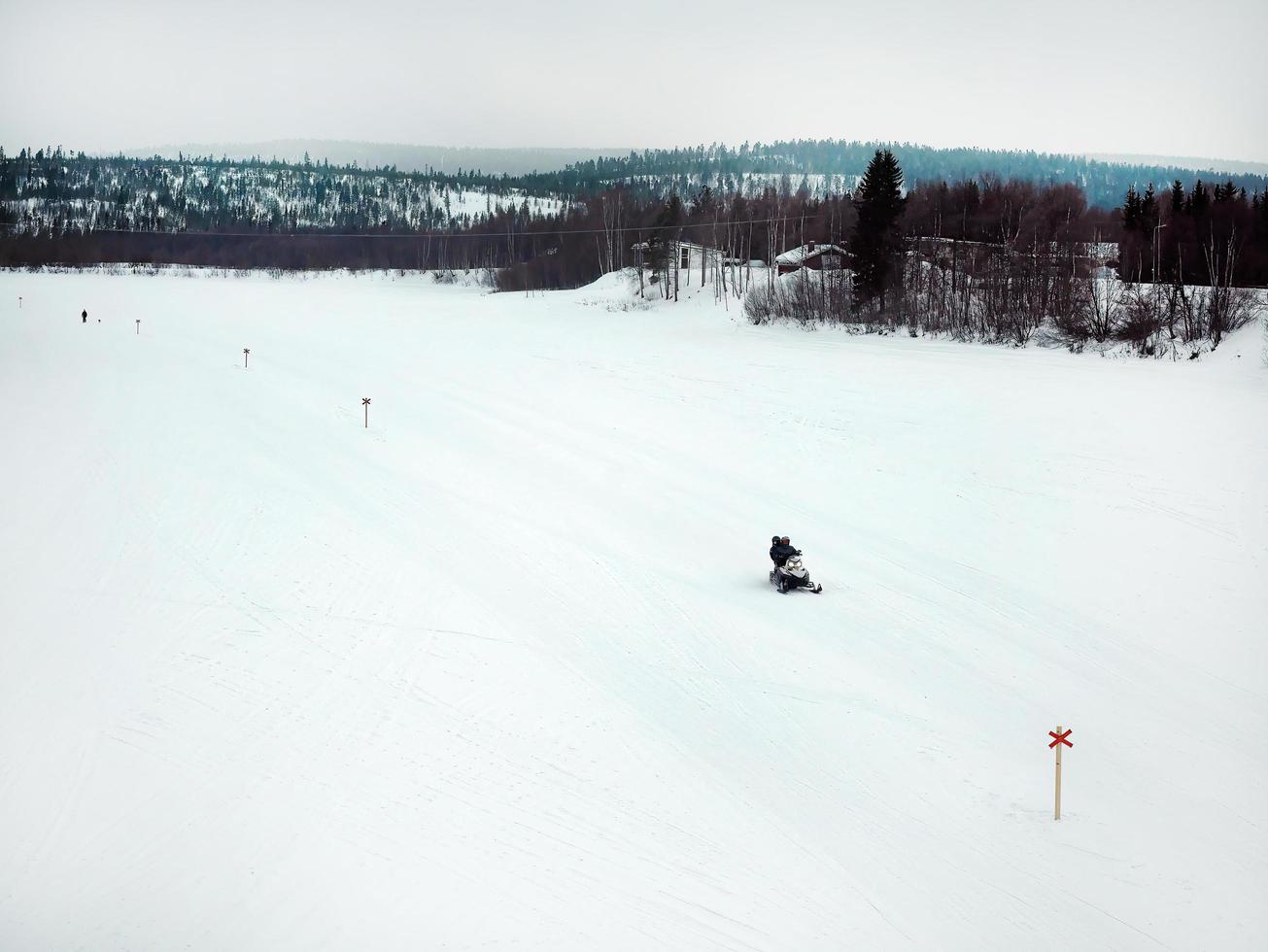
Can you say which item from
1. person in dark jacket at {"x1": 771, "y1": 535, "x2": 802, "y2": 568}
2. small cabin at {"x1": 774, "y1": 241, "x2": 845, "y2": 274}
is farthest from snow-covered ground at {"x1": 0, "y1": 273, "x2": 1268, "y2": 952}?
small cabin at {"x1": 774, "y1": 241, "x2": 845, "y2": 274}

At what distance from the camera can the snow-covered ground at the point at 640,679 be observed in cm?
891

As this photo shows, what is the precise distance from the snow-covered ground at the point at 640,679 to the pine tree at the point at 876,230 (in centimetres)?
2138

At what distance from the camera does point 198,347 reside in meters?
46.6

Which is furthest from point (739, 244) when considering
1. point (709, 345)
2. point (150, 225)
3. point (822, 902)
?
point (150, 225)

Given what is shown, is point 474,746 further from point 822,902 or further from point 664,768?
point 822,902

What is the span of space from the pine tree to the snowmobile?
3592 centimetres

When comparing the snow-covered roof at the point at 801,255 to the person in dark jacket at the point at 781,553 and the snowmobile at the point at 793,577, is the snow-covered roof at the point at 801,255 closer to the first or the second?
the person in dark jacket at the point at 781,553

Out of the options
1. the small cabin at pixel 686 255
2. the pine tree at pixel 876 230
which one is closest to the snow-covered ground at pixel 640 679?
the pine tree at pixel 876 230

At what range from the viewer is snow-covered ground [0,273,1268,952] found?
891cm

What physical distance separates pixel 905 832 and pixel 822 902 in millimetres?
1540

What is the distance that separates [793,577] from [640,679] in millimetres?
4049

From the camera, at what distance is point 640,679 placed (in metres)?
13.3

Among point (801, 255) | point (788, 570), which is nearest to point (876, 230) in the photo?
point (801, 255)

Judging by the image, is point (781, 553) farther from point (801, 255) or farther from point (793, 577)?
point (801, 255)
